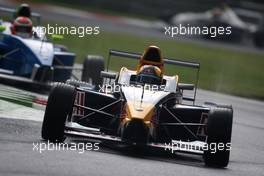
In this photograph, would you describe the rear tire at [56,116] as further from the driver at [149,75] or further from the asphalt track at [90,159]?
the driver at [149,75]

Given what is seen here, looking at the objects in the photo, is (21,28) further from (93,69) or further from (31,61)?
(93,69)

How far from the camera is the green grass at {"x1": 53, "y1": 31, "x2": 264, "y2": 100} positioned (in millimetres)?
23859

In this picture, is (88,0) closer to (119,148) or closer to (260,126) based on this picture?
(260,126)

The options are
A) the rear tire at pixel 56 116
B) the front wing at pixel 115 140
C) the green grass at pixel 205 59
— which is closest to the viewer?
the front wing at pixel 115 140

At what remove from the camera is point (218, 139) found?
10.6 metres

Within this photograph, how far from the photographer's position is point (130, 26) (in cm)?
3862

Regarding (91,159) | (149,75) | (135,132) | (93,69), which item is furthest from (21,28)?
(91,159)

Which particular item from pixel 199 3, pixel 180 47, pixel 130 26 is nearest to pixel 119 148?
pixel 180 47

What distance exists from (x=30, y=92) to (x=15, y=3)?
2231 centimetres

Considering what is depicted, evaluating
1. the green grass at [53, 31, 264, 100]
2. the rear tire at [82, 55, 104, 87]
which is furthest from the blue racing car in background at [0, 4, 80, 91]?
the green grass at [53, 31, 264, 100]

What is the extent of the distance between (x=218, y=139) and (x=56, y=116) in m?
1.96

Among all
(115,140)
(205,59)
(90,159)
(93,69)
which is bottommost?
(90,159)

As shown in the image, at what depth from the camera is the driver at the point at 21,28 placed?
1792cm

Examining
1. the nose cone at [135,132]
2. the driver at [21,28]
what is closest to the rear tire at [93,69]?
the driver at [21,28]
